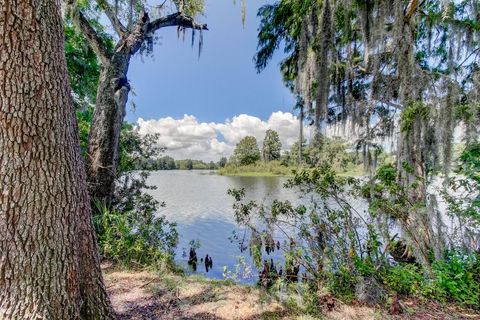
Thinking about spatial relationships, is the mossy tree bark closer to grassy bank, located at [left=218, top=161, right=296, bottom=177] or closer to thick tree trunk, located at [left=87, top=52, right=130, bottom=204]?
thick tree trunk, located at [left=87, top=52, right=130, bottom=204]

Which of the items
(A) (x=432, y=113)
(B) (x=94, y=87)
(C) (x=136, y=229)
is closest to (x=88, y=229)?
(C) (x=136, y=229)

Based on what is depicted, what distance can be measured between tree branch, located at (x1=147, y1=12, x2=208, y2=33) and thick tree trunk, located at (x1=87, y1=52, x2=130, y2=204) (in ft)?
4.24

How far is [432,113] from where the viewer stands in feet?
Result: 10.0

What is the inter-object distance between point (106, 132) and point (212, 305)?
112 inches

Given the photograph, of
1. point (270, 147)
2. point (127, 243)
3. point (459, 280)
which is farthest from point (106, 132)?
point (270, 147)

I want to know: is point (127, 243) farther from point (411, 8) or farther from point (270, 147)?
point (270, 147)

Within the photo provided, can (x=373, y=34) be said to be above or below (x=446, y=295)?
above

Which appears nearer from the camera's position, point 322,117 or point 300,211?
point 300,211

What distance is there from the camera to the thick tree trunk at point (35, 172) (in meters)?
1.33

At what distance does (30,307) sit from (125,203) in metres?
3.17

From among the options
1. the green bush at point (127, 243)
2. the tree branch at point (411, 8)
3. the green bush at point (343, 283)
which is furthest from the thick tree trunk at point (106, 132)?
the tree branch at point (411, 8)

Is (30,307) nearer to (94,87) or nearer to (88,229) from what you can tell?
(88,229)

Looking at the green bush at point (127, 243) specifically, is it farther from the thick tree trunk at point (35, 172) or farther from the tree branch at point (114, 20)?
the tree branch at point (114, 20)

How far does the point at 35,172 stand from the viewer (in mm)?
1375
